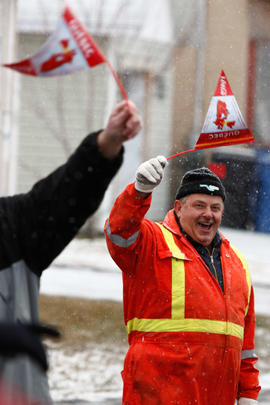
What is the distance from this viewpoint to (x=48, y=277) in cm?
822

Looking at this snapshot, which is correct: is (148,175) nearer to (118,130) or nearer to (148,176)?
(148,176)

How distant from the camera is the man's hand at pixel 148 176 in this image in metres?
2.79

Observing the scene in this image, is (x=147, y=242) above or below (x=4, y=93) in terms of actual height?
below

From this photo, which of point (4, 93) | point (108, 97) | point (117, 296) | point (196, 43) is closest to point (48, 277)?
point (117, 296)

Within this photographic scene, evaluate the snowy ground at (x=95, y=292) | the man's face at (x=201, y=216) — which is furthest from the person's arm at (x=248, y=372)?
the snowy ground at (x=95, y=292)

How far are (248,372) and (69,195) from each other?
159cm

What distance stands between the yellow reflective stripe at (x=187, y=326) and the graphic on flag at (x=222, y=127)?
2.61 feet

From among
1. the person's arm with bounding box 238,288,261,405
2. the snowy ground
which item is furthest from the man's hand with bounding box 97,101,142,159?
the snowy ground

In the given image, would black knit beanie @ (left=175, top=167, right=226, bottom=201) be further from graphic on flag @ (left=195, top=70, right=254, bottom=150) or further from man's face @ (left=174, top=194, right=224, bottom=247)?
graphic on flag @ (left=195, top=70, right=254, bottom=150)

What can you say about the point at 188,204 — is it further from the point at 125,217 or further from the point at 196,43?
the point at 196,43

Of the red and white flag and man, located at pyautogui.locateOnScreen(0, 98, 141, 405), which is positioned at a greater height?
the red and white flag

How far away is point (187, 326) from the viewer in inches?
115

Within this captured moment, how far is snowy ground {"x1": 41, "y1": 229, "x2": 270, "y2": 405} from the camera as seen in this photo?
5.05 metres

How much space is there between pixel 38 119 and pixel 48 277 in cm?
406
